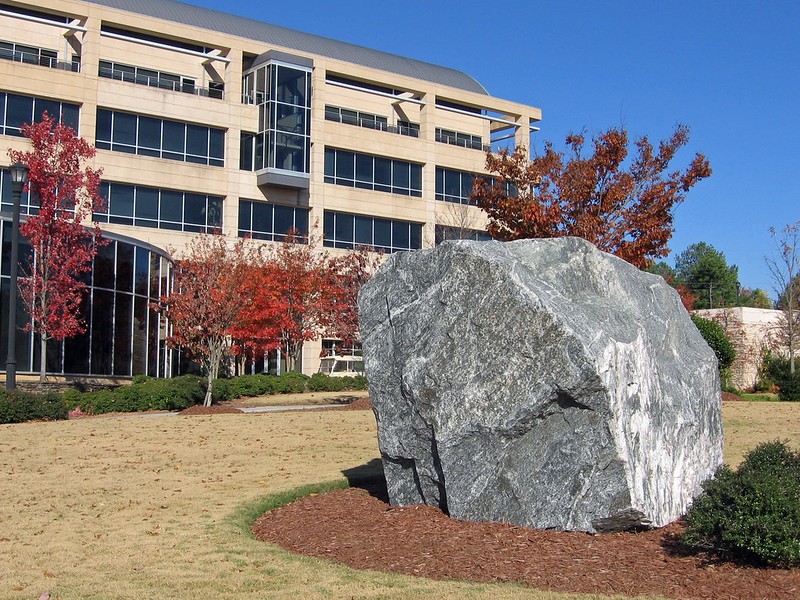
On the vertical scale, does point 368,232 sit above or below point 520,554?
above

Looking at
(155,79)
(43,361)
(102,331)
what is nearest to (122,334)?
(102,331)

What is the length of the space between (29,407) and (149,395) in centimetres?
435

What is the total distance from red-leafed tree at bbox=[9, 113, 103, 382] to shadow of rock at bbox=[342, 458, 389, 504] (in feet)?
48.1

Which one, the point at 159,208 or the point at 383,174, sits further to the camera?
the point at 383,174

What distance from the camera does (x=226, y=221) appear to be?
44375 millimetres

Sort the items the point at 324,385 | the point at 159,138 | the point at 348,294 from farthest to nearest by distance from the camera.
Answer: the point at 159,138 < the point at 324,385 < the point at 348,294

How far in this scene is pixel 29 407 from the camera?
66.5 feet

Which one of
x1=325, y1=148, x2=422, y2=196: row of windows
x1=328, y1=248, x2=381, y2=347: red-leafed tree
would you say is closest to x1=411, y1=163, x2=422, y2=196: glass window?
x1=325, y1=148, x2=422, y2=196: row of windows

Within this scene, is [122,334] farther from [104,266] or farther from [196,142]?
[196,142]

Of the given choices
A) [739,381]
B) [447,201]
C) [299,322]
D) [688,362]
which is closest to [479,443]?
[688,362]

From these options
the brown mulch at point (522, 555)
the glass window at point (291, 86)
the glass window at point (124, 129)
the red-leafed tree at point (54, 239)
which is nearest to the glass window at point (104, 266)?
the red-leafed tree at point (54, 239)

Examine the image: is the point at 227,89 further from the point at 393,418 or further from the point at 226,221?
the point at 393,418

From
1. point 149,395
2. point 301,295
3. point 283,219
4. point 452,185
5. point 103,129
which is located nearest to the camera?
point 149,395

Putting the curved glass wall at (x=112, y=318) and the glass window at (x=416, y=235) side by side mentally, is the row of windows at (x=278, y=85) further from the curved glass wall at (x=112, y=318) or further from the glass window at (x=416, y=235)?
the curved glass wall at (x=112, y=318)
